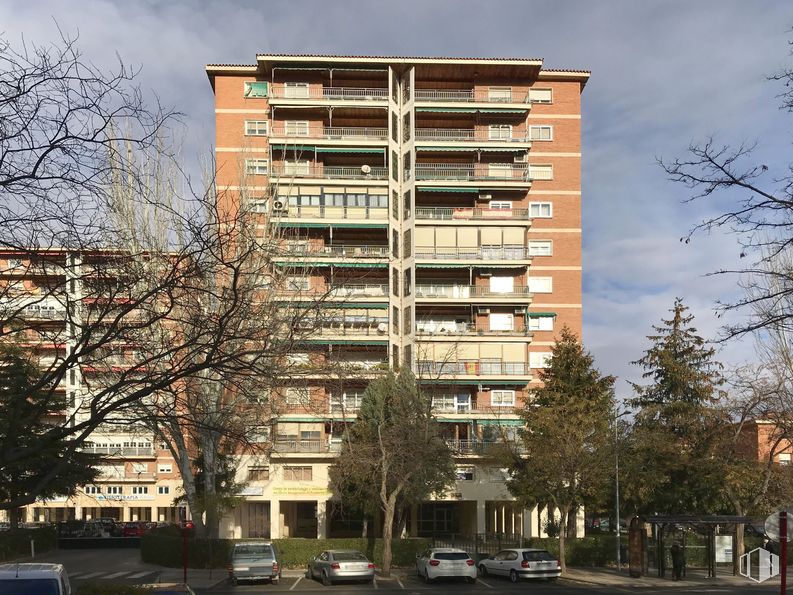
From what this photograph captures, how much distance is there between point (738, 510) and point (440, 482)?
14444mm

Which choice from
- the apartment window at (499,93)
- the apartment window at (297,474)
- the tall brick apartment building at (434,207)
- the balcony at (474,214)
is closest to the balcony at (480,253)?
the tall brick apartment building at (434,207)

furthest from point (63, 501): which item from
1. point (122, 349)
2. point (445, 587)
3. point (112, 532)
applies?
point (122, 349)

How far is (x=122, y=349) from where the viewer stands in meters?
11.2

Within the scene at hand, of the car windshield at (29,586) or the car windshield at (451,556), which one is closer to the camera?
the car windshield at (29,586)

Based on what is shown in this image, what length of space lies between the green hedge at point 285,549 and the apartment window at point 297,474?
1251 centimetres

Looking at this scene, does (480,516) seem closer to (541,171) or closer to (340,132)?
(541,171)

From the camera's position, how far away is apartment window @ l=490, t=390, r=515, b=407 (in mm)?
54406

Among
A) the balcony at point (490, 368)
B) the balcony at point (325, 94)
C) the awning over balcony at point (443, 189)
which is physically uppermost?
the balcony at point (325, 94)

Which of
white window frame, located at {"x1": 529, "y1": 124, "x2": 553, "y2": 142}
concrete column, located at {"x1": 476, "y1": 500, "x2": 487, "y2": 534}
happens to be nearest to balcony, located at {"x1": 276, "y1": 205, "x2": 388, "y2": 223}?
white window frame, located at {"x1": 529, "y1": 124, "x2": 553, "y2": 142}

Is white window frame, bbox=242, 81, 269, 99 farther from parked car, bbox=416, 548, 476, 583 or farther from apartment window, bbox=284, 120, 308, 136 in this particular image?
parked car, bbox=416, 548, 476, 583

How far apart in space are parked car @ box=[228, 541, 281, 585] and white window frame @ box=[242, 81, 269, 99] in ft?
113

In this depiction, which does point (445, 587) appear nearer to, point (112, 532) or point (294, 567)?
point (294, 567)

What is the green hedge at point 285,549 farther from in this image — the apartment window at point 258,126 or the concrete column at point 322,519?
the apartment window at point 258,126

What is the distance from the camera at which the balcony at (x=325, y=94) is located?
56812 mm
